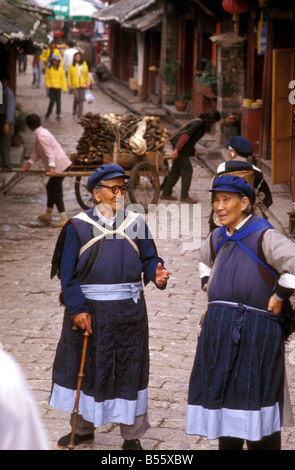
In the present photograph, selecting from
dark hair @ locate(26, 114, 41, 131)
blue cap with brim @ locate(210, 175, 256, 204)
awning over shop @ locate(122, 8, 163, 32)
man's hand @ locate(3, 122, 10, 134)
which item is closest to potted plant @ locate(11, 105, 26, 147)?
man's hand @ locate(3, 122, 10, 134)

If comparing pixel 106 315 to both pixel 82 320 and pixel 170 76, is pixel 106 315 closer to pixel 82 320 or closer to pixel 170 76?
pixel 82 320

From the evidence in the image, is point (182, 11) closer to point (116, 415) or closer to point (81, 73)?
point (81, 73)

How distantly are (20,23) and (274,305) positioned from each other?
11444mm

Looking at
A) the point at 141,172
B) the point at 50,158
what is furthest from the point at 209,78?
the point at 50,158

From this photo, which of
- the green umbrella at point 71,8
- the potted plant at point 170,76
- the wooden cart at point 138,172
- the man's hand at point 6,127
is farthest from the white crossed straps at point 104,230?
the green umbrella at point 71,8

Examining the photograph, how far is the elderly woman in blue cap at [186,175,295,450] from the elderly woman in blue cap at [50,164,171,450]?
630 millimetres

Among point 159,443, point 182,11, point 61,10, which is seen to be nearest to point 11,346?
point 159,443

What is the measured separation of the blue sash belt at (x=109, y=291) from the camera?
494cm

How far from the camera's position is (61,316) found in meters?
8.05

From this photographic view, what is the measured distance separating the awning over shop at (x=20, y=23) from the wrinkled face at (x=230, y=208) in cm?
778

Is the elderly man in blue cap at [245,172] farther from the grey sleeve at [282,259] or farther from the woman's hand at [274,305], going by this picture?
the woman's hand at [274,305]

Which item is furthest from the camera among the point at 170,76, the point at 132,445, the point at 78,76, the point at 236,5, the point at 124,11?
the point at 124,11

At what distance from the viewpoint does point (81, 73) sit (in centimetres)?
2302

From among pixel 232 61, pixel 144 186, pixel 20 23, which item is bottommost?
pixel 144 186
